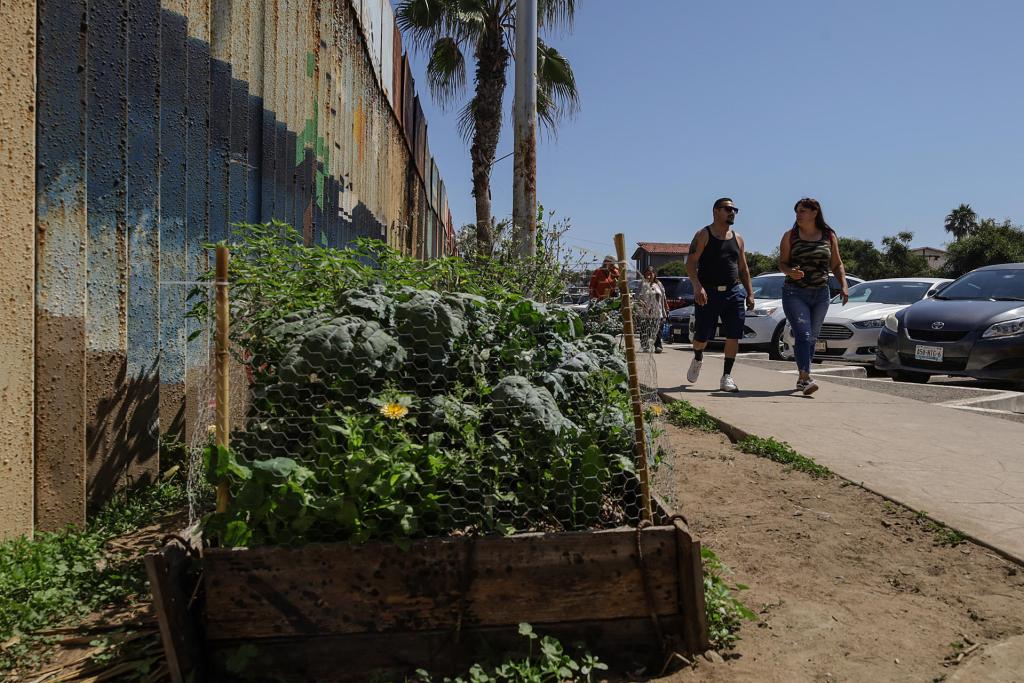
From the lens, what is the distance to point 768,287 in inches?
601

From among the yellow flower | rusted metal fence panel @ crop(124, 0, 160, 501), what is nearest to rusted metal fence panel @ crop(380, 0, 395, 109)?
rusted metal fence panel @ crop(124, 0, 160, 501)

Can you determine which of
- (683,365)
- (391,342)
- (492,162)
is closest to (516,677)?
(391,342)

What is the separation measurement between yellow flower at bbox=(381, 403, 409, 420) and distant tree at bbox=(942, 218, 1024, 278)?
43.9 metres

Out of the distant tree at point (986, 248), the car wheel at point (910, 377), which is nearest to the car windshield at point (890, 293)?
the car wheel at point (910, 377)

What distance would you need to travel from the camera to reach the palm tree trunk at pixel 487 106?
1326 centimetres

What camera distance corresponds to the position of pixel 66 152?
288 centimetres

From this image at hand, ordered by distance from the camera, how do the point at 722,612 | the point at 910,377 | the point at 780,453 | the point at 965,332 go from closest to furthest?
the point at 722,612 < the point at 780,453 < the point at 965,332 < the point at 910,377

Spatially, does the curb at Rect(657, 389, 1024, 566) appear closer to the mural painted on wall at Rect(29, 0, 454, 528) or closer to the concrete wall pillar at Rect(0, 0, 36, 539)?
the mural painted on wall at Rect(29, 0, 454, 528)

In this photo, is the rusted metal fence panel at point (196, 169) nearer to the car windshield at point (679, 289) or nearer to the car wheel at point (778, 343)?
the car wheel at point (778, 343)

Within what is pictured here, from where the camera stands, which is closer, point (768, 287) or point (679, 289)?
point (768, 287)

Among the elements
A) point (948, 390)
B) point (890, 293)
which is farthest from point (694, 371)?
point (890, 293)

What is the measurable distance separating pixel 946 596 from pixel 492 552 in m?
1.75

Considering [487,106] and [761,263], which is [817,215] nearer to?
[487,106]

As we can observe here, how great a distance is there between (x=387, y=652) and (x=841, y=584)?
5.69 feet
